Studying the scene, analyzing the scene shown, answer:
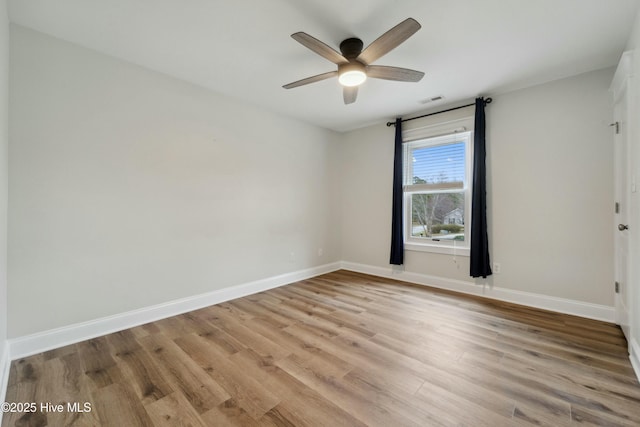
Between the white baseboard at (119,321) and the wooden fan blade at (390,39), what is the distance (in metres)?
2.96

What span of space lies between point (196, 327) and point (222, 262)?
2.87 ft

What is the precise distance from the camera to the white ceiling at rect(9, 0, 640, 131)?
1887 millimetres

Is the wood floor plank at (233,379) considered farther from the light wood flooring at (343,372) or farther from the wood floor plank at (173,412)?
the wood floor plank at (173,412)

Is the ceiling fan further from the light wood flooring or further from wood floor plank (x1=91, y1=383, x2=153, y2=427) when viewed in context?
wood floor plank (x1=91, y1=383, x2=153, y2=427)

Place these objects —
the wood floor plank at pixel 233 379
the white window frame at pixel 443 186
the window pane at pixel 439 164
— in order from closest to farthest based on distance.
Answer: the wood floor plank at pixel 233 379 < the white window frame at pixel 443 186 < the window pane at pixel 439 164

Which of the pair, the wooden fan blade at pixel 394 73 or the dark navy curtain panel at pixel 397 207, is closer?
the wooden fan blade at pixel 394 73

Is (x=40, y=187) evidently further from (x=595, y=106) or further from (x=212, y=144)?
(x=595, y=106)

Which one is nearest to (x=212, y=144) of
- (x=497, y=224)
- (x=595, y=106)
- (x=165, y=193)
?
(x=165, y=193)

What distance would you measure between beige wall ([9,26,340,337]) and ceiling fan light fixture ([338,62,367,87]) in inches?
66.5

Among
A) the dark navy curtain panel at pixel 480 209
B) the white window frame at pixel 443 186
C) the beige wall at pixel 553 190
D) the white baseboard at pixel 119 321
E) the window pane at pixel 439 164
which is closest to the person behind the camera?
the white baseboard at pixel 119 321

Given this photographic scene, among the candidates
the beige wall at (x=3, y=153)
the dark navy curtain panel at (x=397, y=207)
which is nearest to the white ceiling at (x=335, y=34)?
the beige wall at (x=3, y=153)

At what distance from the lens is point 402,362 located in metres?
1.96

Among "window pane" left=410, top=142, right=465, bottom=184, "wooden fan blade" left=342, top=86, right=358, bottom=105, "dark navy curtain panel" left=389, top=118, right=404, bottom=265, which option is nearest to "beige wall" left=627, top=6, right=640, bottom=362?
"window pane" left=410, top=142, right=465, bottom=184

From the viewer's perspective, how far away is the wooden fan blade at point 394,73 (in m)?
2.20
